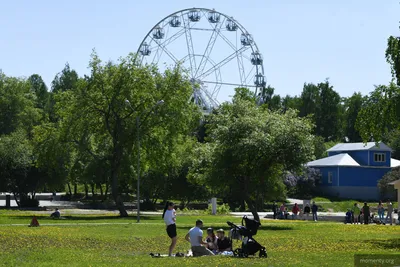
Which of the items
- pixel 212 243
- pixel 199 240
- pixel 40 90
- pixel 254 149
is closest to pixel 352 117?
pixel 40 90

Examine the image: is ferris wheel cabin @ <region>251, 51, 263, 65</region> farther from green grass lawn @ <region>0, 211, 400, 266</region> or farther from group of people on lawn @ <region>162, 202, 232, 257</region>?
group of people on lawn @ <region>162, 202, 232, 257</region>

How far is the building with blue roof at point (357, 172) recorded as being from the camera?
317 feet

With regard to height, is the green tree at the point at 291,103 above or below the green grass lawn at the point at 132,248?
above

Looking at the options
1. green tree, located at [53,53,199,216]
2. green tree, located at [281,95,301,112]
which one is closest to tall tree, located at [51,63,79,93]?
green tree, located at [281,95,301,112]

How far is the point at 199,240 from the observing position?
23.3m

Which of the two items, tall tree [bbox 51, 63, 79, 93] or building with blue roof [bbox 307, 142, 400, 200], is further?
tall tree [bbox 51, 63, 79, 93]

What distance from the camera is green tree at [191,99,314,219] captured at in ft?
146

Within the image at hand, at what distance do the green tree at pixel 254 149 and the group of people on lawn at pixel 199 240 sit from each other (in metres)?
19.9

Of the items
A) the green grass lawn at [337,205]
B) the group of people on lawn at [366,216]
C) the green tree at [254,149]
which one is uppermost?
the green tree at [254,149]

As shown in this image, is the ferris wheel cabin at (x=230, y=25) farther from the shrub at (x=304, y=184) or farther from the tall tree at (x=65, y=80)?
the tall tree at (x=65, y=80)

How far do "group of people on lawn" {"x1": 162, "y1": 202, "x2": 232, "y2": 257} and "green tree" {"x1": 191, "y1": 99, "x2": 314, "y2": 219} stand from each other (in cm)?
1991

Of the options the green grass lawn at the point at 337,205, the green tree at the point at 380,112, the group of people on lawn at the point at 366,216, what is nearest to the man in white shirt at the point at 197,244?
the green tree at the point at 380,112

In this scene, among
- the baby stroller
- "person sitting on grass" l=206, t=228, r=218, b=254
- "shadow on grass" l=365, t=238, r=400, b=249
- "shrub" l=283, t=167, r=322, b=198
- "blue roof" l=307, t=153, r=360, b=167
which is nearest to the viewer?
the baby stroller

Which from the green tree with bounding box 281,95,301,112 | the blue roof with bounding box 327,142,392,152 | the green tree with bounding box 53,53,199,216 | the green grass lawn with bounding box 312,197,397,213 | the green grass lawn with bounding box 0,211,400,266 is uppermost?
the green tree with bounding box 281,95,301,112
